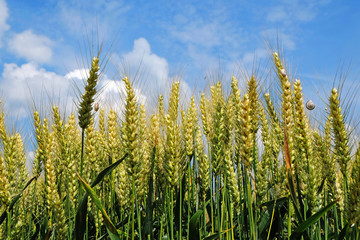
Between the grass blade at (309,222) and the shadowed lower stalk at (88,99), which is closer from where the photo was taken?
the grass blade at (309,222)

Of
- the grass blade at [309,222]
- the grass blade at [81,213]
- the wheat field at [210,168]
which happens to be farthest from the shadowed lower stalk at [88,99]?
the grass blade at [309,222]

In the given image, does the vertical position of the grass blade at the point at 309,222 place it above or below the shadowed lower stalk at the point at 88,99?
below

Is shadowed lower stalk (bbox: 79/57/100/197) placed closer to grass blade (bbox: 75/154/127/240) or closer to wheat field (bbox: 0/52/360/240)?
wheat field (bbox: 0/52/360/240)

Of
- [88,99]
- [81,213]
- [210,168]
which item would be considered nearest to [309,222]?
[210,168]

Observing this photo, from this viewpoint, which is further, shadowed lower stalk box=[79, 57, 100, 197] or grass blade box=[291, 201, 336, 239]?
shadowed lower stalk box=[79, 57, 100, 197]

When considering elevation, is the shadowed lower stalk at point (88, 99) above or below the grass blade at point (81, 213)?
above

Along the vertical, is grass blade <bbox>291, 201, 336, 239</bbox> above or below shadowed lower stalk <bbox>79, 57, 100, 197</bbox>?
below

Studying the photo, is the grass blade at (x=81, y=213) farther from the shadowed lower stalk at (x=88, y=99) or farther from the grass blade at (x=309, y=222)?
the grass blade at (x=309, y=222)

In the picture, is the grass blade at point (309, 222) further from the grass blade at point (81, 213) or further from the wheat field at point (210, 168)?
the grass blade at point (81, 213)

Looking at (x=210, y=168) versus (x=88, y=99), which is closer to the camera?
(x=88, y=99)

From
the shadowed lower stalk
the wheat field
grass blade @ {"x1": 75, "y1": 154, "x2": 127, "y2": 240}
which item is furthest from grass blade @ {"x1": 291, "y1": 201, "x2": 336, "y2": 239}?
the shadowed lower stalk

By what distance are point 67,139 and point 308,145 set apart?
2.10m

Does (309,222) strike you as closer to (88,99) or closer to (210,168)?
(210,168)

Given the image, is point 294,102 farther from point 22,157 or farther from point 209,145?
point 22,157
